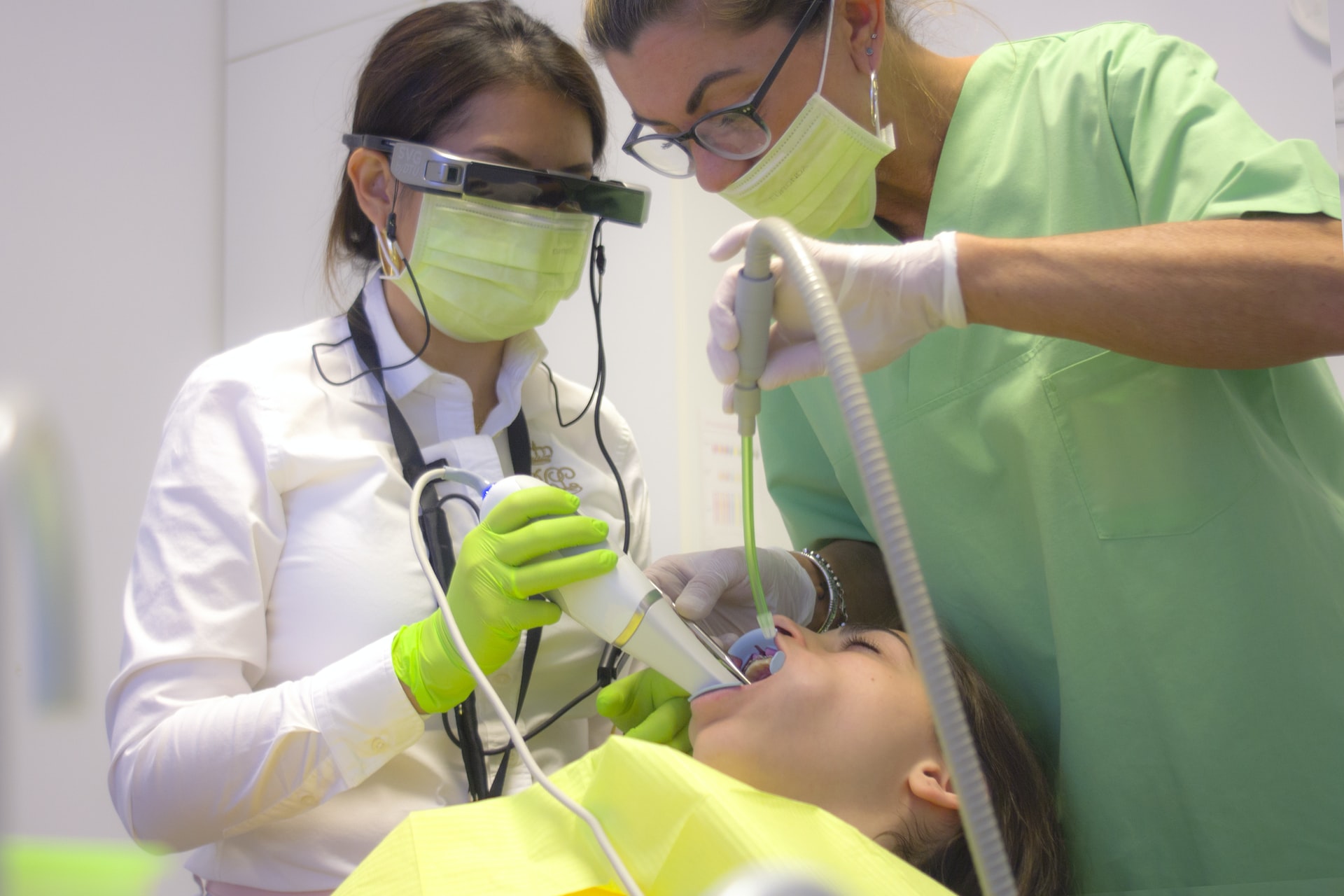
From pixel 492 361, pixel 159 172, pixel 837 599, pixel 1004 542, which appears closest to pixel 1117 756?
pixel 1004 542

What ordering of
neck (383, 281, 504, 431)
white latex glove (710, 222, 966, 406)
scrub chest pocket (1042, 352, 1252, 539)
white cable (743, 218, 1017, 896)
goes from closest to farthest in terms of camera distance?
white cable (743, 218, 1017, 896), white latex glove (710, 222, 966, 406), scrub chest pocket (1042, 352, 1252, 539), neck (383, 281, 504, 431)

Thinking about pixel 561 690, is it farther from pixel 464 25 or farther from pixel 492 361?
pixel 464 25

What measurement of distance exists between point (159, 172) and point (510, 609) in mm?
886

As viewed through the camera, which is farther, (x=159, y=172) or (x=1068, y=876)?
(x=159, y=172)

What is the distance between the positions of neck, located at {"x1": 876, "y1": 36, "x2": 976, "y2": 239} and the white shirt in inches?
28.9

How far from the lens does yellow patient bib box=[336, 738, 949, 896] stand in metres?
0.88

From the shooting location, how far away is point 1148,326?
3.16 ft

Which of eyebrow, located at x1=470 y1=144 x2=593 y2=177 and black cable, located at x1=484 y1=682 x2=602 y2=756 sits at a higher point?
eyebrow, located at x1=470 y1=144 x2=593 y2=177

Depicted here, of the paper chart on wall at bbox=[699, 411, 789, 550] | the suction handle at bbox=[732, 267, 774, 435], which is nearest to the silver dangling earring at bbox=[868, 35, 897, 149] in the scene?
the suction handle at bbox=[732, 267, 774, 435]

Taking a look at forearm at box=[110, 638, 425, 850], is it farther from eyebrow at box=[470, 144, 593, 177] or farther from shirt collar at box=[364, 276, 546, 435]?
eyebrow at box=[470, 144, 593, 177]

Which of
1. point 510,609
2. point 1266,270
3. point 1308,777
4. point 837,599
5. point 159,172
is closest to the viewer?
point 1266,270

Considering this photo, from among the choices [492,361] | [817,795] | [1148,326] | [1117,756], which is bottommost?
[817,795]

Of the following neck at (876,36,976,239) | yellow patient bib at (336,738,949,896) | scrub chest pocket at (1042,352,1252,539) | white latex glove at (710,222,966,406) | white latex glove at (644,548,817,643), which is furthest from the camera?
white latex glove at (644,548,817,643)

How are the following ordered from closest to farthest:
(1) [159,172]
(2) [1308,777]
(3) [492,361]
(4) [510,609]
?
(2) [1308,777], (4) [510,609], (1) [159,172], (3) [492,361]
